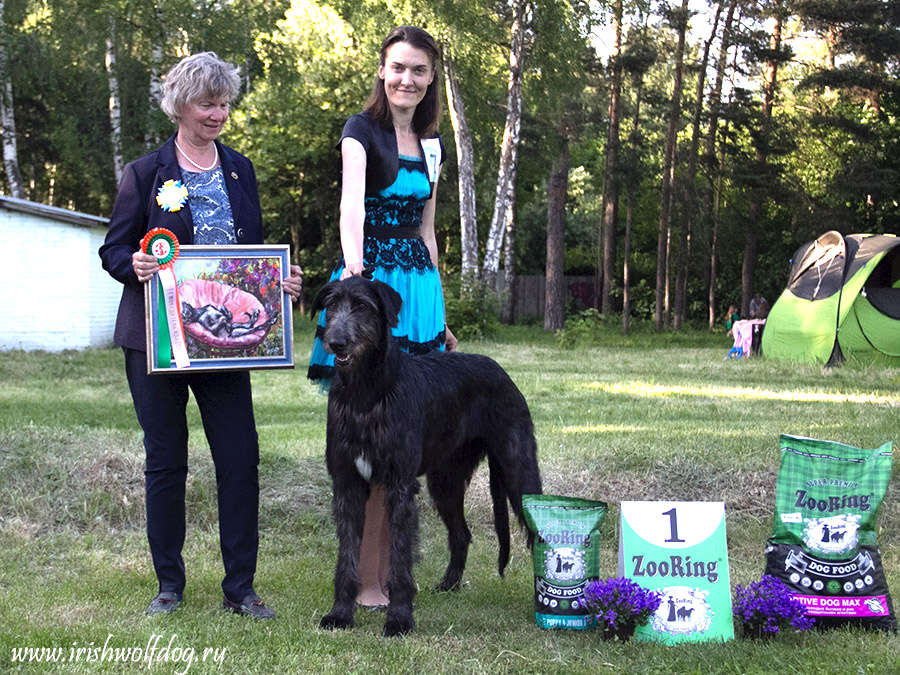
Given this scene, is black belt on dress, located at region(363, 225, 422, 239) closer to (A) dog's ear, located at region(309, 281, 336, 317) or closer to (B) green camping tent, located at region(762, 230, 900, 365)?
(A) dog's ear, located at region(309, 281, 336, 317)

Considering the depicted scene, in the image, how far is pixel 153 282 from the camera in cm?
381

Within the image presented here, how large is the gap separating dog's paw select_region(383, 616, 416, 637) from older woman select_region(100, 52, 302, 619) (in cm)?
54

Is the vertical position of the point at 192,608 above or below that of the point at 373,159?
below

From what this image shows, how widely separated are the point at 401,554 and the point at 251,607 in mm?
711

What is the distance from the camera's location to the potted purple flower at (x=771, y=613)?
3.76m

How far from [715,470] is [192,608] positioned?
3618 mm

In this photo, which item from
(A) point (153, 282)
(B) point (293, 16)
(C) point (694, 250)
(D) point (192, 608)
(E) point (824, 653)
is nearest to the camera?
(E) point (824, 653)

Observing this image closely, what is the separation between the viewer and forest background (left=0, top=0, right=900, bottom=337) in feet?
74.8

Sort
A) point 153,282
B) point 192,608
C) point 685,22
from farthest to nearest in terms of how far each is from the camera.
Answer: point 685,22 → point 192,608 → point 153,282

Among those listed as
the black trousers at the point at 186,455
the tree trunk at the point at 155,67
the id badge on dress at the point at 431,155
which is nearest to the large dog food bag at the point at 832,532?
the id badge on dress at the point at 431,155

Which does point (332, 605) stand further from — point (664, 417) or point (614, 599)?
point (664, 417)

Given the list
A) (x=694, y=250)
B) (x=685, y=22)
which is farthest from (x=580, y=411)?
(x=694, y=250)

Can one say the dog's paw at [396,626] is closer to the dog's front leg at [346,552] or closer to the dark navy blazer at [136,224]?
the dog's front leg at [346,552]

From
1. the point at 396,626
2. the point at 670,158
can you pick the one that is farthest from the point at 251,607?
the point at 670,158
